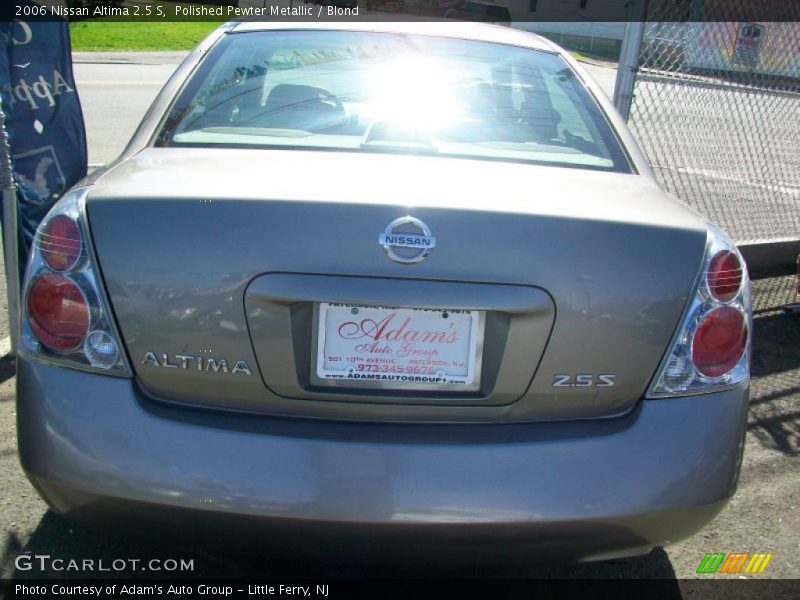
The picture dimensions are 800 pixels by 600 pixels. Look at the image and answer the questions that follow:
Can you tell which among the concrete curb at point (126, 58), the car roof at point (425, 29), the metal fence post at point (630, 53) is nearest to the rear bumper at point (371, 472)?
the car roof at point (425, 29)

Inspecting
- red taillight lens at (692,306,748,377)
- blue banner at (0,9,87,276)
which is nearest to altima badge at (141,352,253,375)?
red taillight lens at (692,306,748,377)

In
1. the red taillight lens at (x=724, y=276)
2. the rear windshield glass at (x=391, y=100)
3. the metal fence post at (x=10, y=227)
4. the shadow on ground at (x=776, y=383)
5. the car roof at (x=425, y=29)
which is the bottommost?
the shadow on ground at (x=776, y=383)

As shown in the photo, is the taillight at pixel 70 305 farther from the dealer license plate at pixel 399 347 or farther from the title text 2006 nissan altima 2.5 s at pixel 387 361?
the dealer license plate at pixel 399 347

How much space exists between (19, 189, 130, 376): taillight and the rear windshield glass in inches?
25.6

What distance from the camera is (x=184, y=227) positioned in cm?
204

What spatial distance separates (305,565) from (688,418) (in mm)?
1118

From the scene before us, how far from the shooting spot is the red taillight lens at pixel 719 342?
219 centimetres

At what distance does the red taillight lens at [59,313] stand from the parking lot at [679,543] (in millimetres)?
505

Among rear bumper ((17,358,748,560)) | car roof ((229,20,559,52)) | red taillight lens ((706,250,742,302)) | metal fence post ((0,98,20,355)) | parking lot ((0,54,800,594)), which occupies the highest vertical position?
car roof ((229,20,559,52))

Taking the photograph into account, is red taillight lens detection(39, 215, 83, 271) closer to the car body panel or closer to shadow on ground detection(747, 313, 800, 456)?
the car body panel

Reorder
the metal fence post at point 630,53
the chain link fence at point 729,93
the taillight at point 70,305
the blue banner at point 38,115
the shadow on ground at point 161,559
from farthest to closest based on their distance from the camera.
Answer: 1. the chain link fence at point 729,93
2. the metal fence post at point 630,53
3. the blue banner at point 38,115
4. the shadow on ground at point 161,559
5. the taillight at point 70,305

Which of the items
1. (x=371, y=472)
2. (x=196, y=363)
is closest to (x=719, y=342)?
(x=371, y=472)

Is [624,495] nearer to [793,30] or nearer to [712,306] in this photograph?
[712,306]

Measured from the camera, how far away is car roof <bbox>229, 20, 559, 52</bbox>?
3416mm
